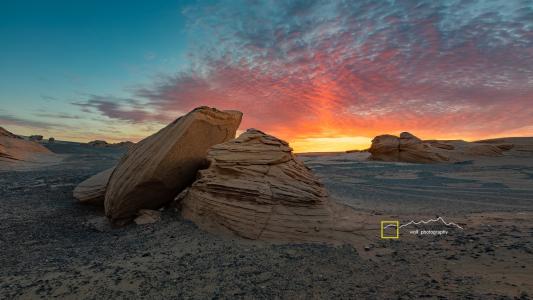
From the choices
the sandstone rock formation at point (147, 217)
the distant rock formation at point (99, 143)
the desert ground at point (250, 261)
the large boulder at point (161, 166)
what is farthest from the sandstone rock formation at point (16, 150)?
the distant rock formation at point (99, 143)

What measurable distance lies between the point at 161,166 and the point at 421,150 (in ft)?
78.7

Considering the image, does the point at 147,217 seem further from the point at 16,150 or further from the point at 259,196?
the point at 16,150

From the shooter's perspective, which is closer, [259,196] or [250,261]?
[250,261]

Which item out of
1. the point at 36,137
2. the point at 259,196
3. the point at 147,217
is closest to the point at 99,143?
the point at 36,137

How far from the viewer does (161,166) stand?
8.01m

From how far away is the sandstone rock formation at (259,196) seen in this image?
6527mm

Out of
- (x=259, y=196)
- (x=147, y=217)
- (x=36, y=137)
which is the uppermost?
(x=36, y=137)

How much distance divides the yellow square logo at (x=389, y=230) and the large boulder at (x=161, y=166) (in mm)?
4724

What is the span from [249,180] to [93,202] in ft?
16.2

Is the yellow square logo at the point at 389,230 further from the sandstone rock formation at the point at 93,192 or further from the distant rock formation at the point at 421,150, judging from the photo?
the distant rock formation at the point at 421,150

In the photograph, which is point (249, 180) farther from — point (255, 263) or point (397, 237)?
point (397, 237)

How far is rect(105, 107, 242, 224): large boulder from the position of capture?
7898mm

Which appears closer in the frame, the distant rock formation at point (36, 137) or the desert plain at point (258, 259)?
the desert plain at point (258, 259)

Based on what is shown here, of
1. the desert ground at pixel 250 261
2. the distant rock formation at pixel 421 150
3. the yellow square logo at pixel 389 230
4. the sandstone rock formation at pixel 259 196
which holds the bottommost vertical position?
the desert ground at pixel 250 261
